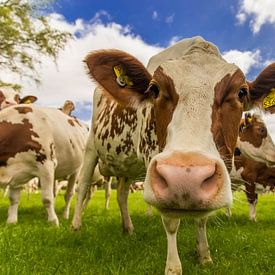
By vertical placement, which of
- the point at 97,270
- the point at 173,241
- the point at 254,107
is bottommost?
the point at 97,270

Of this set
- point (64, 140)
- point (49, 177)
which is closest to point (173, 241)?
point (49, 177)

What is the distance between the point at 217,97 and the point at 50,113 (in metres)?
6.75

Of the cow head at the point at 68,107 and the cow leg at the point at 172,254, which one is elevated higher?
the cow head at the point at 68,107

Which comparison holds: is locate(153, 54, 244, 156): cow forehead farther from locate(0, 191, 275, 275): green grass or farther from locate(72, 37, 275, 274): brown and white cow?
locate(0, 191, 275, 275): green grass

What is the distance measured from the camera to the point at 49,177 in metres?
7.62

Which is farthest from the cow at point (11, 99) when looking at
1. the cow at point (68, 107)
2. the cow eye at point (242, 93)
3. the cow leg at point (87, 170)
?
the cow eye at point (242, 93)

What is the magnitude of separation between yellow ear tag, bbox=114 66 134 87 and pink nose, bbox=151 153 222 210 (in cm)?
169

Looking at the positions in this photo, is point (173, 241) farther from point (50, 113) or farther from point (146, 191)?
point (50, 113)

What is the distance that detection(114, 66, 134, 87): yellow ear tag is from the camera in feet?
13.1

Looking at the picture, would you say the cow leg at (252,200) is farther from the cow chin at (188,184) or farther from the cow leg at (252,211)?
the cow chin at (188,184)

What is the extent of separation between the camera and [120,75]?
13.2 feet

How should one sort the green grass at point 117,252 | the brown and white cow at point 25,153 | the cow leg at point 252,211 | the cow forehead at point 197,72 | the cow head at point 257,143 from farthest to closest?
the cow leg at point 252,211, the cow head at point 257,143, the brown and white cow at point 25,153, the green grass at point 117,252, the cow forehead at point 197,72

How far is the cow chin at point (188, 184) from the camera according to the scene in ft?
7.82

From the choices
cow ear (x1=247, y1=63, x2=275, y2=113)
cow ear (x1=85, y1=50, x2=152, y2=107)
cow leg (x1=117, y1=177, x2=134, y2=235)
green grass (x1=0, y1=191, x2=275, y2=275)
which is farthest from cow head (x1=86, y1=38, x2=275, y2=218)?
cow leg (x1=117, y1=177, x2=134, y2=235)
